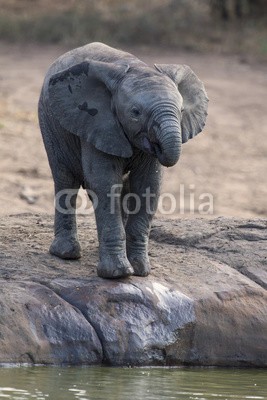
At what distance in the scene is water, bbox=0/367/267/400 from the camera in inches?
246

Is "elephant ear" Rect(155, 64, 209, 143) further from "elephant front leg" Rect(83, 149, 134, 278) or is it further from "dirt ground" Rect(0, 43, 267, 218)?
"dirt ground" Rect(0, 43, 267, 218)

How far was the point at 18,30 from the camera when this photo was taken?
17094 mm

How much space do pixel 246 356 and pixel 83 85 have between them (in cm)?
173

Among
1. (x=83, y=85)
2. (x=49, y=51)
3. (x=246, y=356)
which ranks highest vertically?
(x=49, y=51)

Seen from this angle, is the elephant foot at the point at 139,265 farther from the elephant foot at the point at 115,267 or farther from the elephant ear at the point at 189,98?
the elephant ear at the point at 189,98

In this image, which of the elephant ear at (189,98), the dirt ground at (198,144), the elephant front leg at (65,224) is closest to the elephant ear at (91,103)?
the elephant ear at (189,98)

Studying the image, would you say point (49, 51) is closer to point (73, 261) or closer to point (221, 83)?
point (221, 83)

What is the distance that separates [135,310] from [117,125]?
99 cm

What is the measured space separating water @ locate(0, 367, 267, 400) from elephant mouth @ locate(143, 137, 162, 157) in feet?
3.77

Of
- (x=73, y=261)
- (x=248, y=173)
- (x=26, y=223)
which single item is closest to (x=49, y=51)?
(x=248, y=173)

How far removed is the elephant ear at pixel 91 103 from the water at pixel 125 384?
114 cm

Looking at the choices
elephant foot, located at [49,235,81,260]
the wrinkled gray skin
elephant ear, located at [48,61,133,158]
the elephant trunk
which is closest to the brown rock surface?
elephant foot, located at [49,235,81,260]

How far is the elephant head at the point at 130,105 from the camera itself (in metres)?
6.43

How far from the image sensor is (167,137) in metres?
6.30
